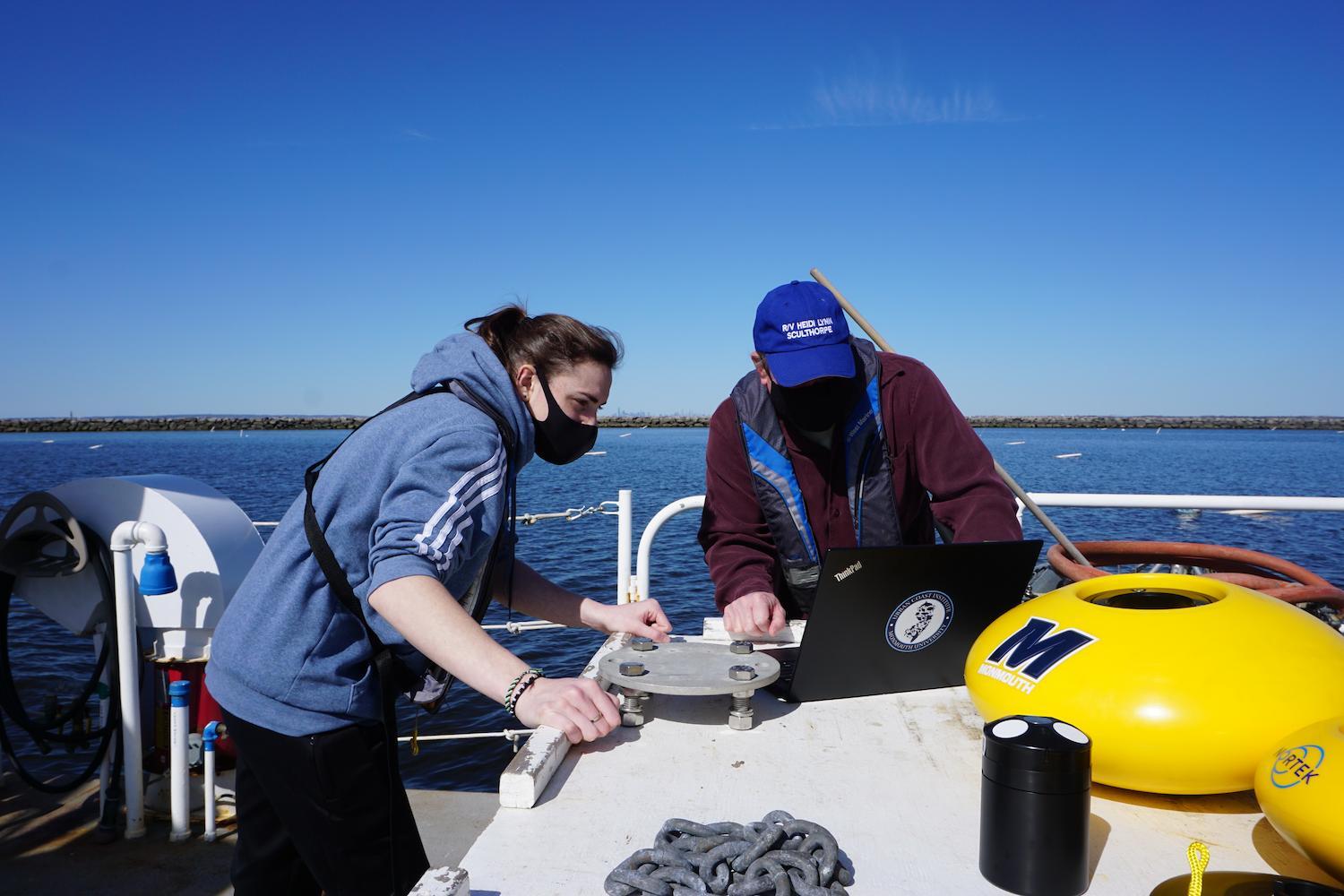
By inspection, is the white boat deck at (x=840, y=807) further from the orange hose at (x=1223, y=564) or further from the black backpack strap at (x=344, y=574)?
the orange hose at (x=1223, y=564)

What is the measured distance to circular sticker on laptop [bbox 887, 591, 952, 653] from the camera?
1724 millimetres

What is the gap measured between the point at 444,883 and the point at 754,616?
1.24m

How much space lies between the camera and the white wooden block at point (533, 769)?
126cm

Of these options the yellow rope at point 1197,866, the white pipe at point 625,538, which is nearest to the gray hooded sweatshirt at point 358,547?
the yellow rope at point 1197,866

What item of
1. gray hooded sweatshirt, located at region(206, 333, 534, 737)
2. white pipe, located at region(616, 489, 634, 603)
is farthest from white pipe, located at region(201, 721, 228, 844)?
gray hooded sweatshirt, located at region(206, 333, 534, 737)

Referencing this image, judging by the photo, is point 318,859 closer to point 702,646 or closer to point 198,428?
point 702,646

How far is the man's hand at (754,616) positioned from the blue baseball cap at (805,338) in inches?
23.5

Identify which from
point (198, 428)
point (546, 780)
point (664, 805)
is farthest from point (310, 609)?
point (198, 428)

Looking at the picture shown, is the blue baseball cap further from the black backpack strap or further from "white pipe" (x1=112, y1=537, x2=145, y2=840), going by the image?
"white pipe" (x1=112, y1=537, x2=145, y2=840)

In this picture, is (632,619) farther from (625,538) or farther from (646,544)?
(625,538)

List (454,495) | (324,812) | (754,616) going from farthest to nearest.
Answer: (754,616) → (324,812) → (454,495)

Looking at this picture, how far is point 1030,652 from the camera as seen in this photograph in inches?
56.9

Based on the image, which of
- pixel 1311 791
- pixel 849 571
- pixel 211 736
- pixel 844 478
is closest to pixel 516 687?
pixel 849 571

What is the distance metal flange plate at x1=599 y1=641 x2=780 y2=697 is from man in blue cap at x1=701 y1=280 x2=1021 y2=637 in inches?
23.8
